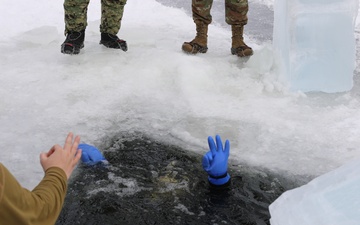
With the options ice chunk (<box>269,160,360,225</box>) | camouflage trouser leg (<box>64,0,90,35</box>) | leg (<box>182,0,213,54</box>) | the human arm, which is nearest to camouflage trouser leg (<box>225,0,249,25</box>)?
leg (<box>182,0,213,54</box>)

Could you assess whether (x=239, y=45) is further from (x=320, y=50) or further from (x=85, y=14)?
(x=85, y=14)

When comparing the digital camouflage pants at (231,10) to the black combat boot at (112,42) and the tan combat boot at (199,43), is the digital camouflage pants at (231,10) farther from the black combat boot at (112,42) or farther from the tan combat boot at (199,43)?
the black combat boot at (112,42)

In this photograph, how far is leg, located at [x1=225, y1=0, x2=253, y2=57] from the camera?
3.69 meters

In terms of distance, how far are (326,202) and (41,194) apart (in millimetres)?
1017

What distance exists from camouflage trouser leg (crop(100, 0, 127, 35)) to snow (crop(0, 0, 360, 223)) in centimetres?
21

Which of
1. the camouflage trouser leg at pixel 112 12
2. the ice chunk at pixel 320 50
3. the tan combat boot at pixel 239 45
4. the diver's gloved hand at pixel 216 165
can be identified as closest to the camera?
the diver's gloved hand at pixel 216 165

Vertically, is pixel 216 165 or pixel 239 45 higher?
pixel 216 165

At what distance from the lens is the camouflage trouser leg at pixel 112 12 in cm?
368

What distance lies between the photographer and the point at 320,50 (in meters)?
3.28

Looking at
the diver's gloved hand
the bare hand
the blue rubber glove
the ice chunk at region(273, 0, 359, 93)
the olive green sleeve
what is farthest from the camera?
the ice chunk at region(273, 0, 359, 93)

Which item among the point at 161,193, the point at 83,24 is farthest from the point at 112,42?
the point at 161,193

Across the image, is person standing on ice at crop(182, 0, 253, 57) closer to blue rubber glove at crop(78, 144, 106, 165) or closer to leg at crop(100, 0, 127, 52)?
leg at crop(100, 0, 127, 52)

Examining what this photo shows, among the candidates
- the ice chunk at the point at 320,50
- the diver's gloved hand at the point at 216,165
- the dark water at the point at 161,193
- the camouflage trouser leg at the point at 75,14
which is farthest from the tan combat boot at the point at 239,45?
the diver's gloved hand at the point at 216,165

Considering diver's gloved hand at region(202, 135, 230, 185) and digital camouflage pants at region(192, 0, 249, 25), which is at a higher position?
digital camouflage pants at region(192, 0, 249, 25)
